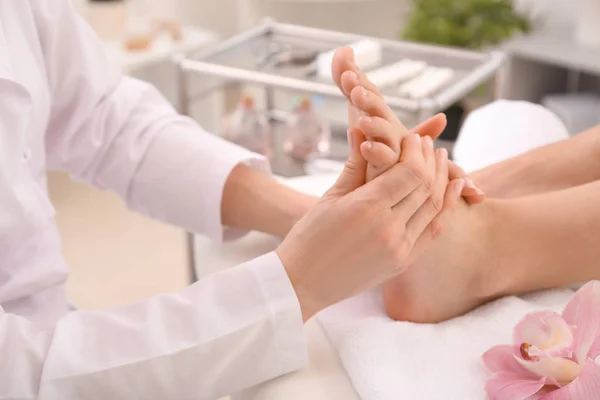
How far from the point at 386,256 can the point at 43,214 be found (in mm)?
437

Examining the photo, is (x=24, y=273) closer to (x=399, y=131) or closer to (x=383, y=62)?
(x=399, y=131)

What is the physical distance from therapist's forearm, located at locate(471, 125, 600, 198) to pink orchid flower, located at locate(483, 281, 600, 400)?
0.29 meters

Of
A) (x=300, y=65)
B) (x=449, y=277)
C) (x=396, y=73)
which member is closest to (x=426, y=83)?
(x=396, y=73)

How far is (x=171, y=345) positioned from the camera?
2.38 feet

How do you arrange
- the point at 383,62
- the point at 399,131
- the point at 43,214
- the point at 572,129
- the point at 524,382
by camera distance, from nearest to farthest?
the point at 524,382, the point at 399,131, the point at 43,214, the point at 383,62, the point at 572,129

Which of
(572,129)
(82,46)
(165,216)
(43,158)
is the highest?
(82,46)

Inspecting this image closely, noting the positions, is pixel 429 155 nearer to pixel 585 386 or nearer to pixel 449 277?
pixel 449 277

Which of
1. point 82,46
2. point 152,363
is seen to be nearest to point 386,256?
point 152,363

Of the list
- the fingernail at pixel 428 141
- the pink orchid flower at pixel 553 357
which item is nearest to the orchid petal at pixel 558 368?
the pink orchid flower at pixel 553 357

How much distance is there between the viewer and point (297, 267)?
0.75 m

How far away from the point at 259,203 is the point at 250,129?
1066mm

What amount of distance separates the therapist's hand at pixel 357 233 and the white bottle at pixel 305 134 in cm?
120

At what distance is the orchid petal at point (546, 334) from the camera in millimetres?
706

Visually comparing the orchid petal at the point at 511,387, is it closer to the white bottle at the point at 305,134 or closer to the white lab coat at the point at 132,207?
the white lab coat at the point at 132,207
